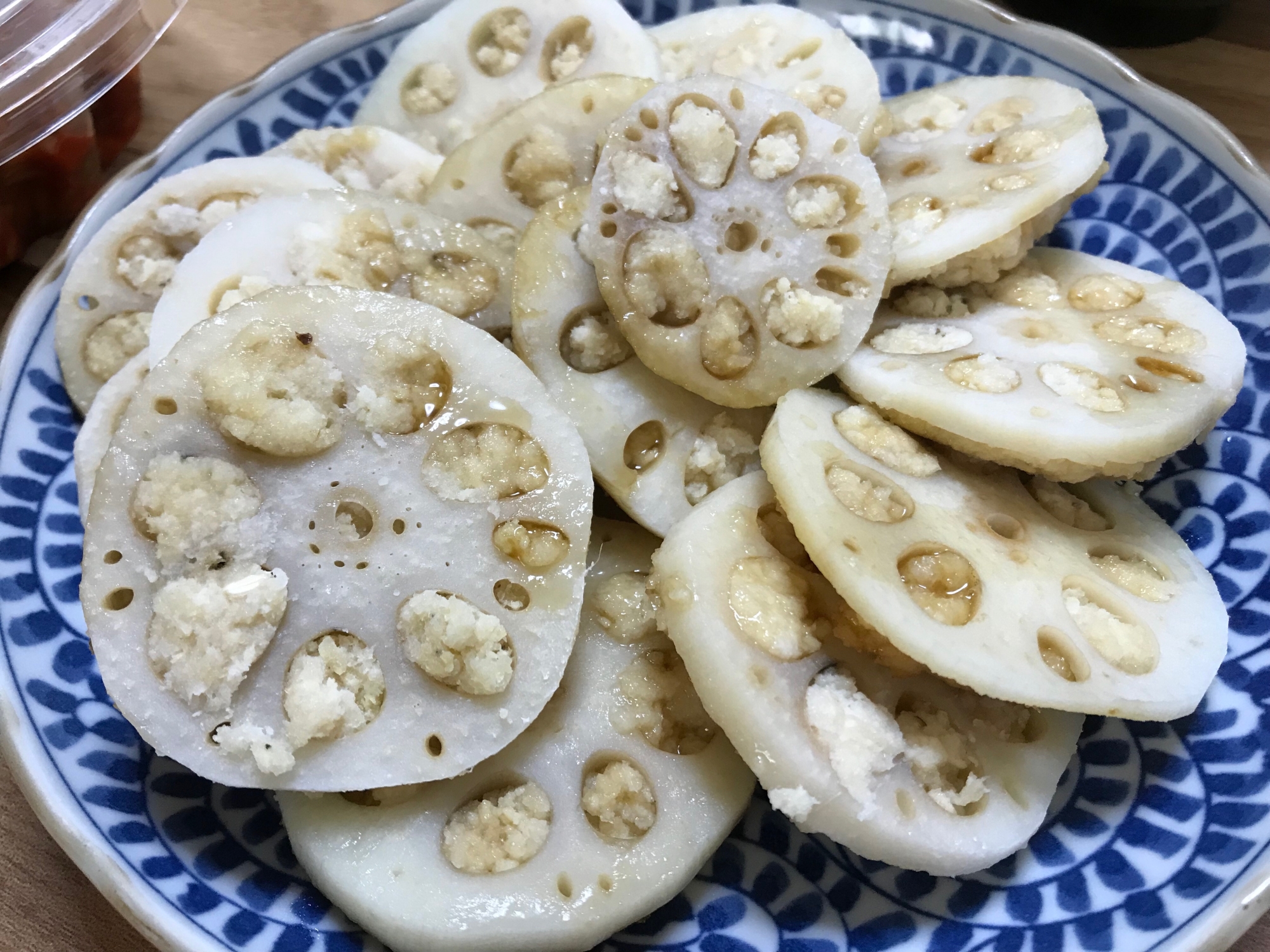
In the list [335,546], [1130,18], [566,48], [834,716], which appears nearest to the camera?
[834,716]

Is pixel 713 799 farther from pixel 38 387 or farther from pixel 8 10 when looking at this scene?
pixel 8 10

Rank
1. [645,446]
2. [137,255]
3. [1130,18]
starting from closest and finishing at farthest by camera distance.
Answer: [645,446]
[137,255]
[1130,18]

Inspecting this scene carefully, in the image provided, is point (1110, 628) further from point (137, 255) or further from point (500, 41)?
point (137, 255)

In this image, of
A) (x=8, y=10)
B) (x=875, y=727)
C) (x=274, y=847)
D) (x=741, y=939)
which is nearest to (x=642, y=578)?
(x=875, y=727)

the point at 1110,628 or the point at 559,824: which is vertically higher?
the point at 1110,628

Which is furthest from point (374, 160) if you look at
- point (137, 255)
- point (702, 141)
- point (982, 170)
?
point (982, 170)

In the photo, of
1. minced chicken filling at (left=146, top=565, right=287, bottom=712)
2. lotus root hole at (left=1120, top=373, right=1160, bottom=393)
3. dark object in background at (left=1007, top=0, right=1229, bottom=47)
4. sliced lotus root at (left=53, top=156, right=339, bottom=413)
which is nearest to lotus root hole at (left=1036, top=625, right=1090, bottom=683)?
lotus root hole at (left=1120, top=373, right=1160, bottom=393)
